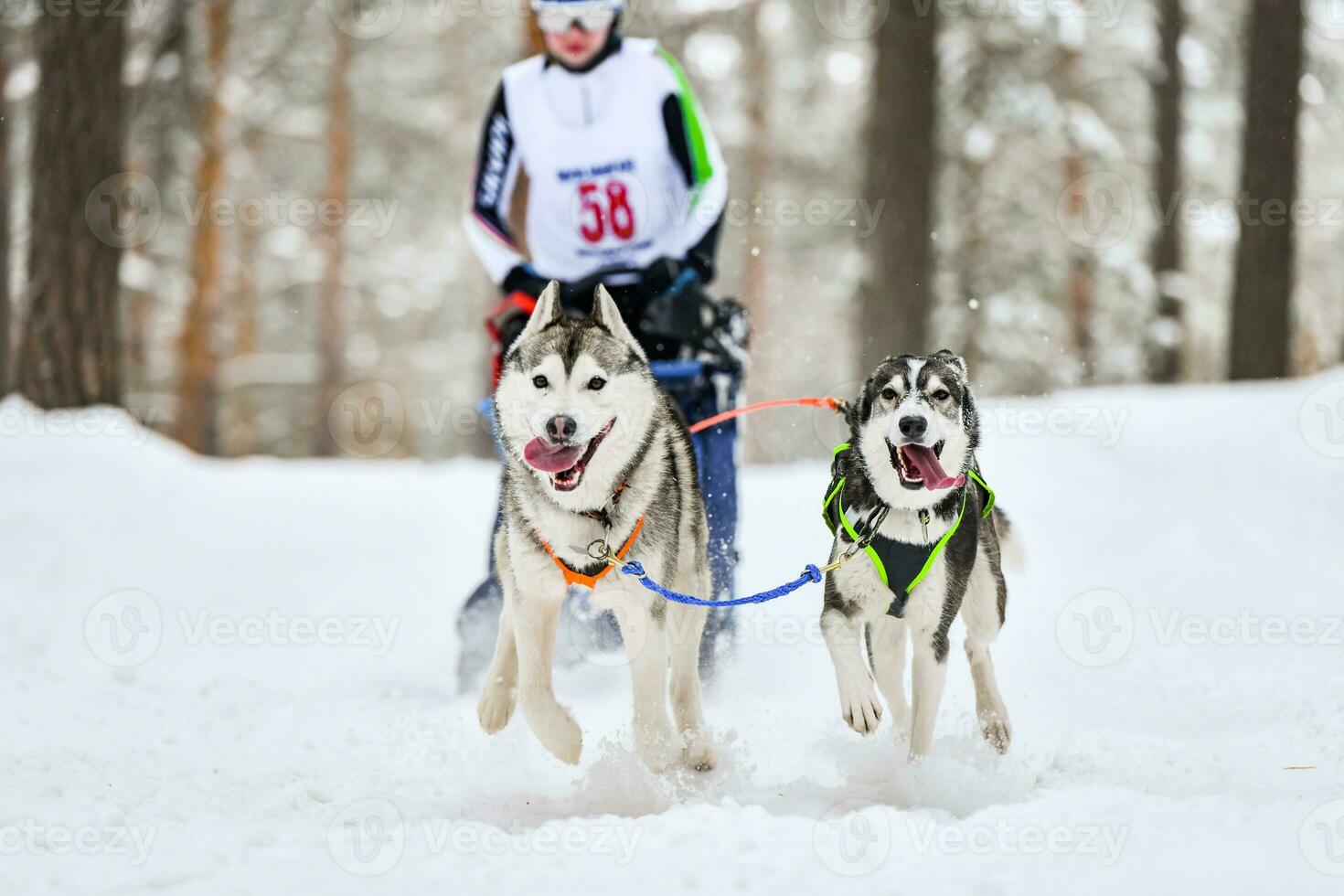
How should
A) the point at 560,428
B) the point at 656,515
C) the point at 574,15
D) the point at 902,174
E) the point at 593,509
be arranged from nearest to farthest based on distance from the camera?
the point at 560,428 → the point at 593,509 → the point at 656,515 → the point at 574,15 → the point at 902,174

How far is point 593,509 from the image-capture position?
315cm

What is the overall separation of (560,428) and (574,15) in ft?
6.91

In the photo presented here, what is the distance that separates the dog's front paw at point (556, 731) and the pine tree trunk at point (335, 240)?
50.5ft

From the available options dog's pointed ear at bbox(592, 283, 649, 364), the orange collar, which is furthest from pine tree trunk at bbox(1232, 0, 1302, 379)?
the orange collar

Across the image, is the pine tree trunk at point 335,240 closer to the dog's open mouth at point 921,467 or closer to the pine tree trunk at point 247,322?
the pine tree trunk at point 247,322

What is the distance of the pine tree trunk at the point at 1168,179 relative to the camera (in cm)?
1350

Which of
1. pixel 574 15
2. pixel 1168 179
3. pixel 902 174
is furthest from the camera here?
pixel 1168 179

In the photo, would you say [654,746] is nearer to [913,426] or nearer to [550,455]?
[550,455]

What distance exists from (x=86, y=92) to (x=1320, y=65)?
12.7 metres

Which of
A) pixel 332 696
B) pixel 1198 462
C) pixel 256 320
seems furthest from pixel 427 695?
pixel 256 320

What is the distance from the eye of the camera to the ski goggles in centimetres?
418

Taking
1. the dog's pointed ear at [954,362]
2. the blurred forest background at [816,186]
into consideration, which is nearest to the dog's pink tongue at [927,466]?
the dog's pointed ear at [954,362]

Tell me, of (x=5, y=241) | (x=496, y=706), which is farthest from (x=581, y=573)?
(x=5, y=241)

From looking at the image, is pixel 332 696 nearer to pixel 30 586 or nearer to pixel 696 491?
pixel 30 586
